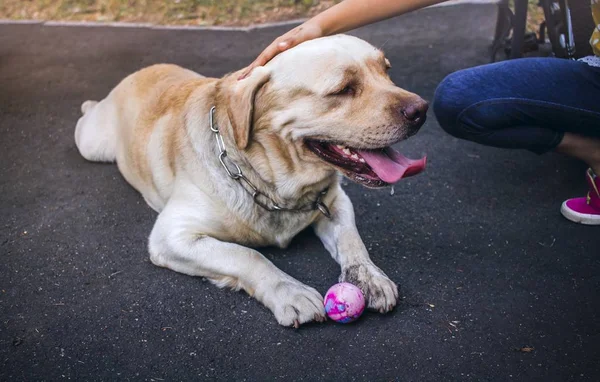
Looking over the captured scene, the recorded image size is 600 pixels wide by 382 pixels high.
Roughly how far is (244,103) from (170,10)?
5624mm

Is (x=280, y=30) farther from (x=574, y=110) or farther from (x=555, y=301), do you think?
(x=555, y=301)

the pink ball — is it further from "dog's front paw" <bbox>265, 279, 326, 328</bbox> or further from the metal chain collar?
the metal chain collar

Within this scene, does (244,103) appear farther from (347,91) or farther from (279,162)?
(347,91)

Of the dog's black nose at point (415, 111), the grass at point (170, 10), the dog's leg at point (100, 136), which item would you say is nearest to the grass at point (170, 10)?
the grass at point (170, 10)

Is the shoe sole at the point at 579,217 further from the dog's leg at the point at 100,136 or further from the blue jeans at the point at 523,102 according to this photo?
the dog's leg at the point at 100,136

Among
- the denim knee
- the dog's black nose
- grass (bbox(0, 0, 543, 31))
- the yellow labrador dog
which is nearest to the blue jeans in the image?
the denim knee

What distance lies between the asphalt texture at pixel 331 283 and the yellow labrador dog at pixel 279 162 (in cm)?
15

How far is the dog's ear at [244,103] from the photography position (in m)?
2.84

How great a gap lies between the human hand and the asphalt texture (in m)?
1.02

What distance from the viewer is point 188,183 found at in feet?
10.6

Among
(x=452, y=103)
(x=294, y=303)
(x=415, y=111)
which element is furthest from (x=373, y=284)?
(x=452, y=103)

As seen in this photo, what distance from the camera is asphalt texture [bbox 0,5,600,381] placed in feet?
8.25

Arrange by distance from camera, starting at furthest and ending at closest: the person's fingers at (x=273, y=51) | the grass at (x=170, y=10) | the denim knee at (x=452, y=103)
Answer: the grass at (x=170, y=10)
the denim knee at (x=452, y=103)
the person's fingers at (x=273, y=51)

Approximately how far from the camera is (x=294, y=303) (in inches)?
106
